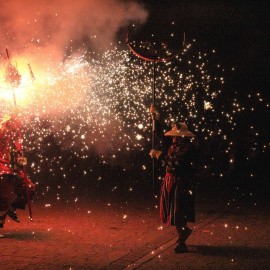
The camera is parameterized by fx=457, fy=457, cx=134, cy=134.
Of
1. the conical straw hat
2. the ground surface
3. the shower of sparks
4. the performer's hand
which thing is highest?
the shower of sparks

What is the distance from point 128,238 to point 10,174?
89.5 inches

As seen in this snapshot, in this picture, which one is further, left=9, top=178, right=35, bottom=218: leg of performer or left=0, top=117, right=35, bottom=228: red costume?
left=9, top=178, right=35, bottom=218: leg of performer

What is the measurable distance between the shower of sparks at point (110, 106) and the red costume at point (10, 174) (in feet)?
16.5

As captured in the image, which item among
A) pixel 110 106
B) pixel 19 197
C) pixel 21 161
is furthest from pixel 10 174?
pixel 110 106

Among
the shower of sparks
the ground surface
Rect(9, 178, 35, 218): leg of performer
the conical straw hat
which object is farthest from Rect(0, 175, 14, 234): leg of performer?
the shower of sparks

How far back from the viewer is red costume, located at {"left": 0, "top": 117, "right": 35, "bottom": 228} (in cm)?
767

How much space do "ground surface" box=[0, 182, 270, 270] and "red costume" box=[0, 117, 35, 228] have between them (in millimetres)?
521

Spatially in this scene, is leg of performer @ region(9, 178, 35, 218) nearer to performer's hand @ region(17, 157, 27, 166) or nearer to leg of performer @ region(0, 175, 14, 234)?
leg of performer @ region(0, 175, 14, 234)

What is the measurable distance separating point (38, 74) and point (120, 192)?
4.10 m

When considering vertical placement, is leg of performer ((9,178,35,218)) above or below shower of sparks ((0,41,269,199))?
below

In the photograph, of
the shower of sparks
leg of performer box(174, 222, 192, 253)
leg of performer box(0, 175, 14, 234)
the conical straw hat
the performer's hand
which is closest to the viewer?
leg of performer box(174, 222, 192, 253)

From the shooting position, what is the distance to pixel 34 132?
15.2 metres

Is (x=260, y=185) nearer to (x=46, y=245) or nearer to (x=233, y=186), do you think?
(x=233, y=186)

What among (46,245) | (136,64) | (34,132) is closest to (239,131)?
(136,64)
